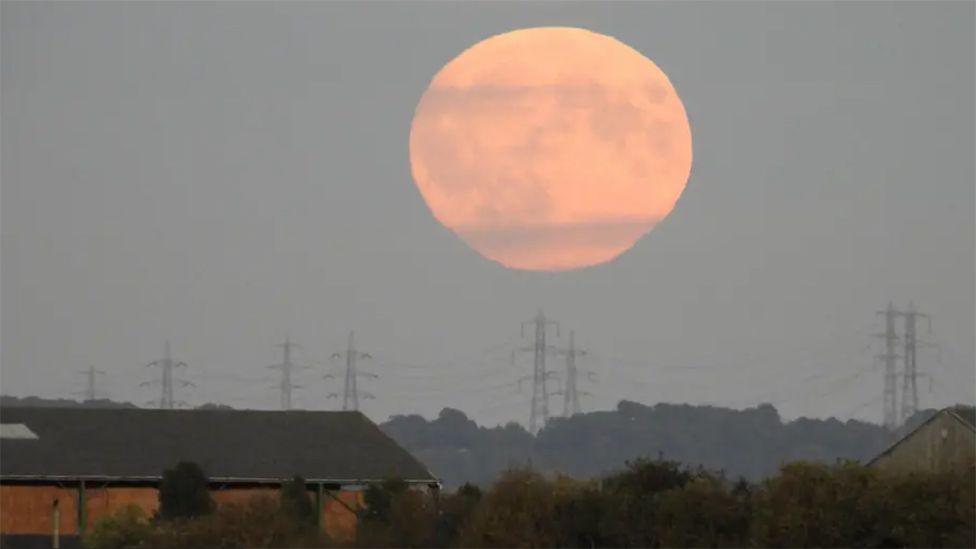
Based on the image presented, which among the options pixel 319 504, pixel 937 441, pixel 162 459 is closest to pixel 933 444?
pixel 937 441

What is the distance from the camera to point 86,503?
71500mm

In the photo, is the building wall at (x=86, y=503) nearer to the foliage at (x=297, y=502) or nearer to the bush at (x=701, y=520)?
the foliage at (x=297, y=502)

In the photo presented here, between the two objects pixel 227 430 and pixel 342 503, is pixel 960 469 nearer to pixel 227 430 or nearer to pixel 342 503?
pixel 342 503

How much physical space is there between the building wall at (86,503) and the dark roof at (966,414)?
17.7 m

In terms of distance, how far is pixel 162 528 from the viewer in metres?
58.6

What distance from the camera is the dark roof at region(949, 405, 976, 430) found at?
69.7m

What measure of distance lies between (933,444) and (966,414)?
1.32m

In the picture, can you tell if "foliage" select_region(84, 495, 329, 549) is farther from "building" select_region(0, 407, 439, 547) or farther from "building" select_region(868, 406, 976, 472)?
"building" select_region(868, 406, 976, 472)

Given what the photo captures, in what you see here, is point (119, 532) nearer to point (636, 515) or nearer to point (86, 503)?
point (86, 503)

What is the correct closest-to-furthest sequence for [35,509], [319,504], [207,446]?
[319,504] → [35,509] → [207,446]

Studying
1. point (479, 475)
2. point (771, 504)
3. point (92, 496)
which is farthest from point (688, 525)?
point (479, 475)

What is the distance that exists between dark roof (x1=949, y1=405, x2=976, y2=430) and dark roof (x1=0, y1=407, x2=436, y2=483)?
626 inches

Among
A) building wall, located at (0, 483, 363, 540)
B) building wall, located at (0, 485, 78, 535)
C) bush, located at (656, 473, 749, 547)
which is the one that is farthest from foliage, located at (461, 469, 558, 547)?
building wall, located at (0, 485, 78, 535)

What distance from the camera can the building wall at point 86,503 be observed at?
6969 cm
